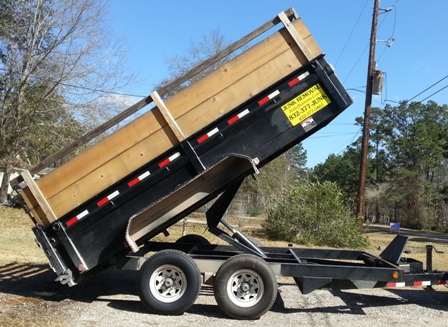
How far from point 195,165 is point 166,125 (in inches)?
23.8

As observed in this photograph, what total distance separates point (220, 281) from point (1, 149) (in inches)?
773

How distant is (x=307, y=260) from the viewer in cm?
727

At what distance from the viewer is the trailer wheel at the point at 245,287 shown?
564 cm

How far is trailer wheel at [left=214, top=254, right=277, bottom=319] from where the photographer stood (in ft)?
18.5

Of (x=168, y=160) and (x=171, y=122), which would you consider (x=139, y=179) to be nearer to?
(x=168, y=160)

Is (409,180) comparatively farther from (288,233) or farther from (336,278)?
(336,278)

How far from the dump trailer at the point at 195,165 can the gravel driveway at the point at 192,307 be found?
1.13 ft

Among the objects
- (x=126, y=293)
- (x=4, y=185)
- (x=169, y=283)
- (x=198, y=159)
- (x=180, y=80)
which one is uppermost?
(x=4, y=185)

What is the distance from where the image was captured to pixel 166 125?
5.64 metres

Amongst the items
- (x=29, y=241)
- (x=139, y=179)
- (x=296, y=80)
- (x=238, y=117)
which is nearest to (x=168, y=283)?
(x=139, y=179)

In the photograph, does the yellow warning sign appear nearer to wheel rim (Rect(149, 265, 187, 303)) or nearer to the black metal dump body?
the black metal dump body

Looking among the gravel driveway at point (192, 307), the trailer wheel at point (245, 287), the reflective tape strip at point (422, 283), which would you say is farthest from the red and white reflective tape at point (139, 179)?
the reflective tape strip at point (422, 283)

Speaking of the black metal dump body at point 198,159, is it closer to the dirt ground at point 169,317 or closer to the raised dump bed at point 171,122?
the raised dump bed at point 171,122

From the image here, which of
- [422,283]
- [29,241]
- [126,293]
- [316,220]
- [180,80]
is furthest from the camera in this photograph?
[316,220]
